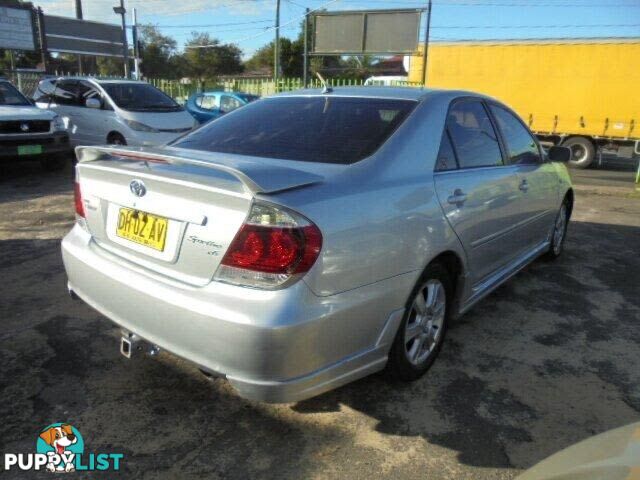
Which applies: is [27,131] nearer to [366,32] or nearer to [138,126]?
[138,126]

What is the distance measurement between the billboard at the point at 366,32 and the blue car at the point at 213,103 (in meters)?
5.69

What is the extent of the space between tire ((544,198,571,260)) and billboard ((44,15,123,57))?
20245 millimetres

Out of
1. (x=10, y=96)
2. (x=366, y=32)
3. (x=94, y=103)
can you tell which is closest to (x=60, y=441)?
(x=94, y=103)

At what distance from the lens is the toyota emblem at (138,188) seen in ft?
7.57

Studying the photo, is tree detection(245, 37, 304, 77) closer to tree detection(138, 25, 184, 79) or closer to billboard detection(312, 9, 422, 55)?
tree detection(138, 25, 184, 79)

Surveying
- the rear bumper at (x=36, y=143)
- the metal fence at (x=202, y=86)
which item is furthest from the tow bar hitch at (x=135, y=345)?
the metal fence at (x=202, y=86)

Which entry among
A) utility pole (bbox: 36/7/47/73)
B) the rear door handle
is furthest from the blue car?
the rear door handle

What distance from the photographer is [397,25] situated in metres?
17.5

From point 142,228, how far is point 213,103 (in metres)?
13.2

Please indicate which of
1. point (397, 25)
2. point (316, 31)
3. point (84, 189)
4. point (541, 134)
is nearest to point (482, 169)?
point (84, 189)

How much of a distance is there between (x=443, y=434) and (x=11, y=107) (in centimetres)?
863

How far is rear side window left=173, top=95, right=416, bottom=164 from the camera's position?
103 inches

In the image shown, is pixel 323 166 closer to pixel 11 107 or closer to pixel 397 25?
pixel 11 107

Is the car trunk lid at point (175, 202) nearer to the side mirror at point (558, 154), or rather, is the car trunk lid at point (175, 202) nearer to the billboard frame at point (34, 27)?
the side mirror at point (558, 154)
